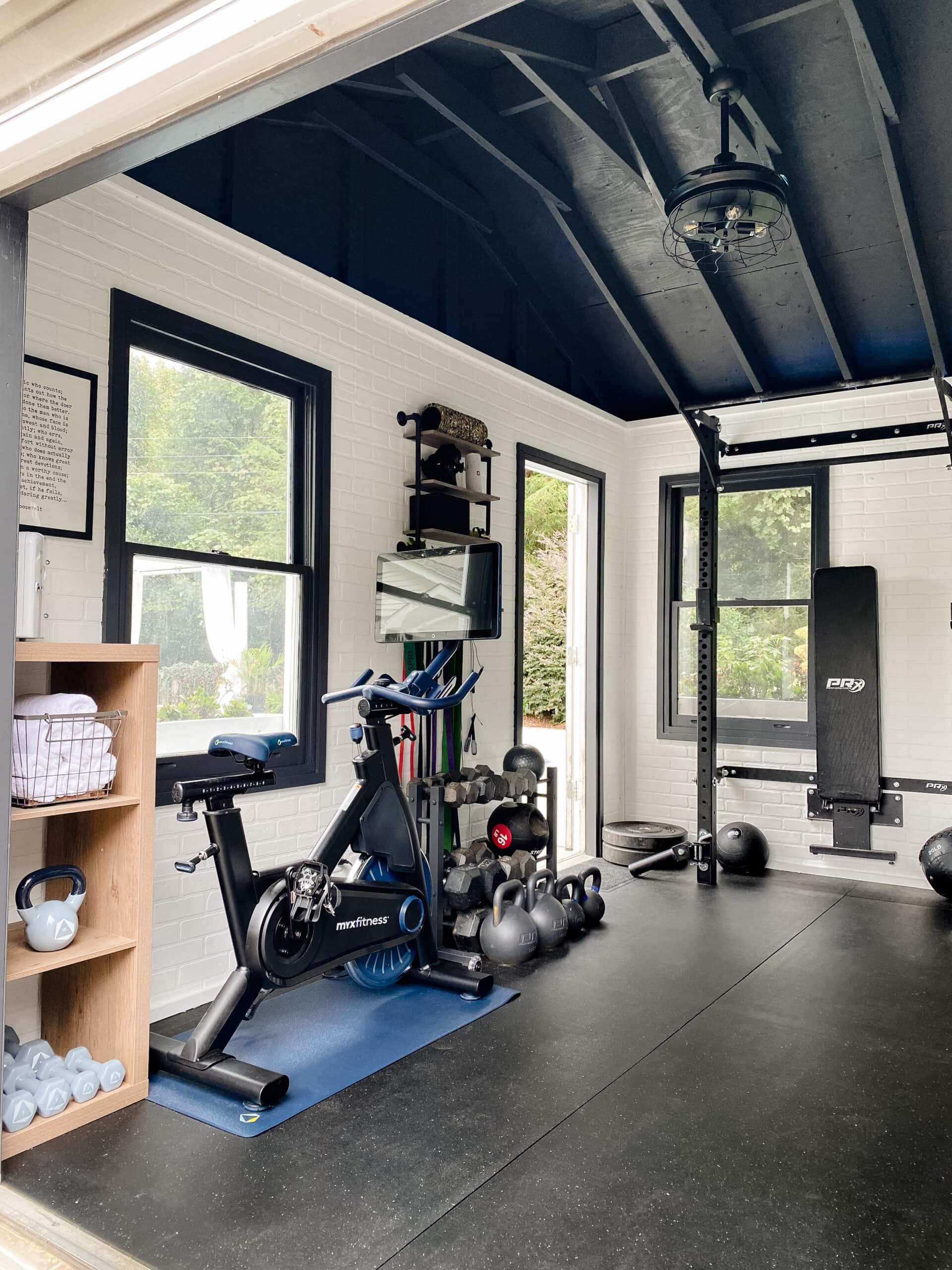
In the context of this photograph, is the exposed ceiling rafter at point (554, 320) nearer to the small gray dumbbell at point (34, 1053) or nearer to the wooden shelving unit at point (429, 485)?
the wooden shelving unit at point (429, 485)

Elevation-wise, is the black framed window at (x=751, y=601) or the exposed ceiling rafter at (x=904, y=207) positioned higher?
the exposed ceiling rafter at (x=904, y=207)

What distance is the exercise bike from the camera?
2.92 meters

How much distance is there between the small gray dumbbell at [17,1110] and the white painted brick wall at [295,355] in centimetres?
46

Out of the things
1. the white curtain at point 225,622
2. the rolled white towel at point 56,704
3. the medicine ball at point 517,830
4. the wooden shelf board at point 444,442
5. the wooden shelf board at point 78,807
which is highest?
the wooden shelf board at point 444,442

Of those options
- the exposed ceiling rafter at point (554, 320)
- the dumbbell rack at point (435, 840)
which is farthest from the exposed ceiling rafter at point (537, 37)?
the dumbbell rack at point (435, 840)

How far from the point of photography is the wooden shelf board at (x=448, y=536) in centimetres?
462

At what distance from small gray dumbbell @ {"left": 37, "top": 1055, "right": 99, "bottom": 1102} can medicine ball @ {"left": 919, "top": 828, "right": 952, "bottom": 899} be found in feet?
14.5

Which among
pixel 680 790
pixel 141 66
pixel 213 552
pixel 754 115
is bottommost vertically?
pixel 680 790

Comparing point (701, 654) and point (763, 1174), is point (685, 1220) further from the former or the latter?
point (701, 654)

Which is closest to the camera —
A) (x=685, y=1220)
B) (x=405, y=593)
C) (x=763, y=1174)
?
(x=685, y=1220)

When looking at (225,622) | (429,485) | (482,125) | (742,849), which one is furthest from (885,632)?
Answer: (225,622)

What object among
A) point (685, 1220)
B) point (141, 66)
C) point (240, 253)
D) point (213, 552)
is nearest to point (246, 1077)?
point (685, 1220)

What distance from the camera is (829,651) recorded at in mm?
5805

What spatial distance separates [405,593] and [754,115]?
108 inches
